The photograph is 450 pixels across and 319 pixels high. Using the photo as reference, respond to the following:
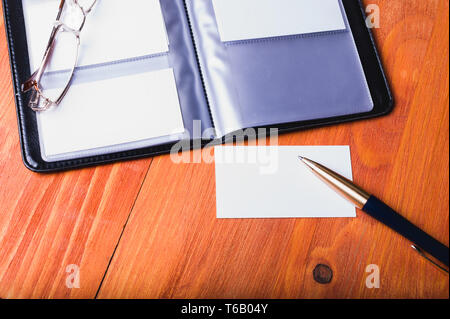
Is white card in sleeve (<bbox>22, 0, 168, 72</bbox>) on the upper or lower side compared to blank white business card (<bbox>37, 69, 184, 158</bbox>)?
upper

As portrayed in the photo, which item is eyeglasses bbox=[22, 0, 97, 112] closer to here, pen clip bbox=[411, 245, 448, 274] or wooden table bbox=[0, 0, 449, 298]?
wooden table bbox=[0, 0, 449, 298]

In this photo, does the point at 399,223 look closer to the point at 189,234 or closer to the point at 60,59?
the point at 189,234

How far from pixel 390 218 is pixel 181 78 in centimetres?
31

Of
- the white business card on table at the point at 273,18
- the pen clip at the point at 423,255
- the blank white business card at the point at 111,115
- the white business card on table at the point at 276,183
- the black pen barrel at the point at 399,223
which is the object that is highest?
the white business card on table at the point at 273,18

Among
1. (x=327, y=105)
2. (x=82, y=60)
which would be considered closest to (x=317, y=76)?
(x=327, y=105)

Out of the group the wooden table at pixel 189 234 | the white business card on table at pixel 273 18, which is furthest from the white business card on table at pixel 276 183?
the white business card on table at pixel 273 18

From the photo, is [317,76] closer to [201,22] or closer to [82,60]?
[201,22]

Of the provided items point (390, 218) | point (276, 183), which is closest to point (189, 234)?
point (276, 183)

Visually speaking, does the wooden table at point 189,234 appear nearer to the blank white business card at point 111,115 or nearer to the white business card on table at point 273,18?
the blank white business card at point 111,115

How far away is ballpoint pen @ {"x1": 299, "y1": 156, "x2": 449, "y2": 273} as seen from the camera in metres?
0.46

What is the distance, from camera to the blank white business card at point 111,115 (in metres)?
0.47

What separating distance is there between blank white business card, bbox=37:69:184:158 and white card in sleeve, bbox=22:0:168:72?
1.4 inches

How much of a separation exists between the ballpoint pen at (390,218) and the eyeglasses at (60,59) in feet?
1.15

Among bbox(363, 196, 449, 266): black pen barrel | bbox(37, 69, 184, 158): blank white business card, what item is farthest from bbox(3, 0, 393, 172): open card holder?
bbox(363, 196, 449, 266): black pen barrel
